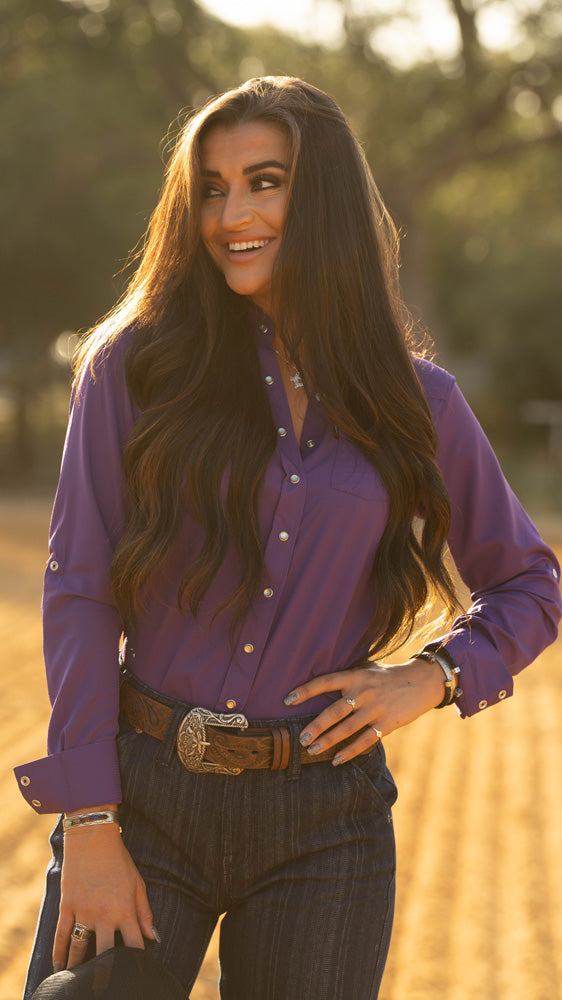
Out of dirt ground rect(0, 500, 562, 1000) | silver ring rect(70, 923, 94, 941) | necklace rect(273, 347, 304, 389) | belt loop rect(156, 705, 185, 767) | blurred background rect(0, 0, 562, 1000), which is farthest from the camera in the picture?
blurred background rect(0, 0, 562, 1000)

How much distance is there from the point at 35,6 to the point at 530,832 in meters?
18.8

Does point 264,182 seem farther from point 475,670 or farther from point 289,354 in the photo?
point 475,670

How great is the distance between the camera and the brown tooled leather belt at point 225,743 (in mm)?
1879

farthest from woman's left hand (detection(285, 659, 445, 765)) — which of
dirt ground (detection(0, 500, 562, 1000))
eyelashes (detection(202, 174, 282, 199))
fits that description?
dirt ground (detection(0, 500, 562, 1000))

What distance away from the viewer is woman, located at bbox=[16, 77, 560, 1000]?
187 cm

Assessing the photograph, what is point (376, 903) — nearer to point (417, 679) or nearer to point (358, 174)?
point (417, 679)

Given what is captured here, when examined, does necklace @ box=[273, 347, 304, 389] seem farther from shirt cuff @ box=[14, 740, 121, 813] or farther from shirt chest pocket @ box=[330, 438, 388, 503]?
shirt cuff @ box=[14, 740, 121, 813]

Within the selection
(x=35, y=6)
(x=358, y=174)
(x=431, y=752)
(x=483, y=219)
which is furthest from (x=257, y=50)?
(x=358, y=174)

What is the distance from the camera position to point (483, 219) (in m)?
31.0

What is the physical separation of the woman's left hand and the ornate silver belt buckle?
0.36 ft

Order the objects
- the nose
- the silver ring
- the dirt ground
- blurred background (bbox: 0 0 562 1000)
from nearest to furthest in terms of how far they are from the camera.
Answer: the silver ring
the nose
the dirt ground
blurred background (bbox: 0 0 562 1000)

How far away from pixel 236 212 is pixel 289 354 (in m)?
0.27

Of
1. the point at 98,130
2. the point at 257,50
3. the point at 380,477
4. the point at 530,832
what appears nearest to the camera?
the point at 380,477

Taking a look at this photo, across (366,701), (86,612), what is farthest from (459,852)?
(86,612)
